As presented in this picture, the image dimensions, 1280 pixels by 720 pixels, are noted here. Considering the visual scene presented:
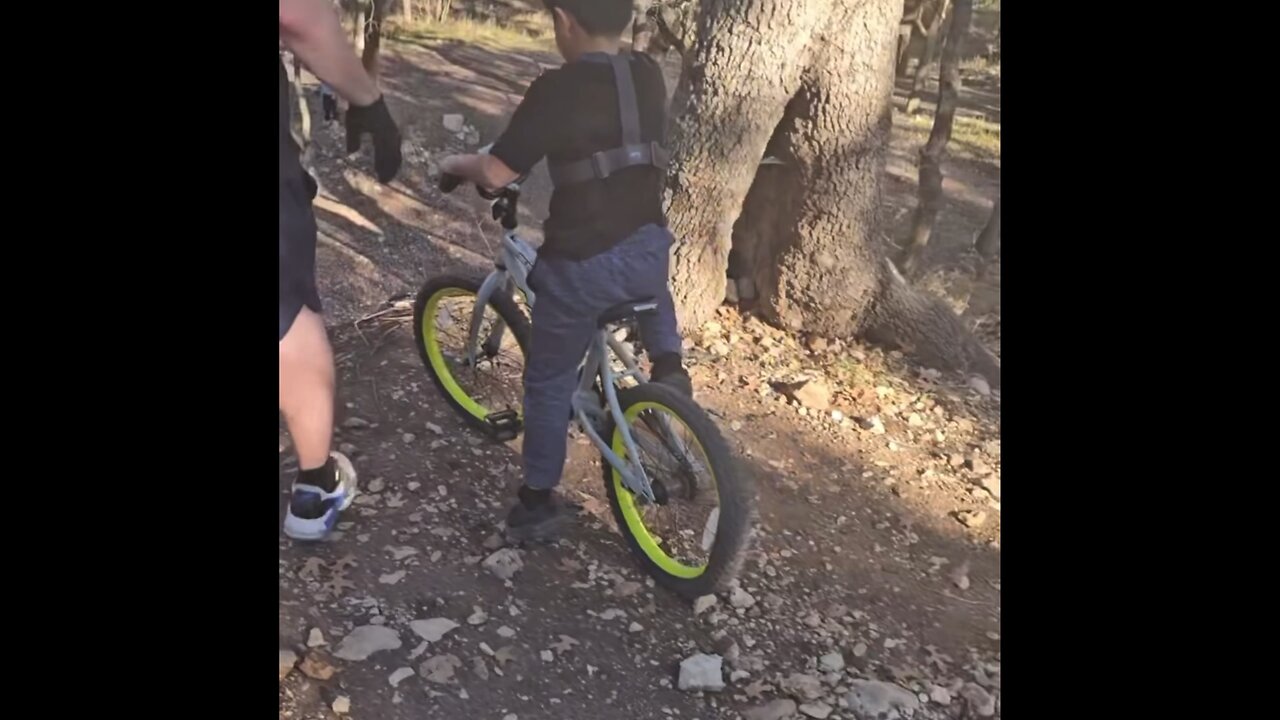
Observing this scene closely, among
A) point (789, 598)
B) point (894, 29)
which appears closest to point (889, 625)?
point (789, 598)

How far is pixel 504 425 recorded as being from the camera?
7.85 feet

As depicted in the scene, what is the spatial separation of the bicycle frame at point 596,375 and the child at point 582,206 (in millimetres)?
62

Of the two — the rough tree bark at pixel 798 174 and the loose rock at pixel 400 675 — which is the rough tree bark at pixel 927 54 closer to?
the rough tree bark at pixel 798 174

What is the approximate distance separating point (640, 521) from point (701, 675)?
→ 0.45m

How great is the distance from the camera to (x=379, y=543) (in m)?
1.99

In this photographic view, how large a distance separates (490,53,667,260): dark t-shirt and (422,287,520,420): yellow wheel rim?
73cm

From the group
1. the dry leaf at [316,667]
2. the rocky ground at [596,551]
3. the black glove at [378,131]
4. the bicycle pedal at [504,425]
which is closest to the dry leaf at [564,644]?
the rocky ground at [596,551]

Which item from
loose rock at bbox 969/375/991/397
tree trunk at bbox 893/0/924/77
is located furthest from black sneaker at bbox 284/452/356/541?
tree trunk at bbox 893/0/924/77

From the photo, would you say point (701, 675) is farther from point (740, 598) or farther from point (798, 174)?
point (798, 174)

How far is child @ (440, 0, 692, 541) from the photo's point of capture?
169cm

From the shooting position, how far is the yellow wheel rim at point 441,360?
2488 millimetres
